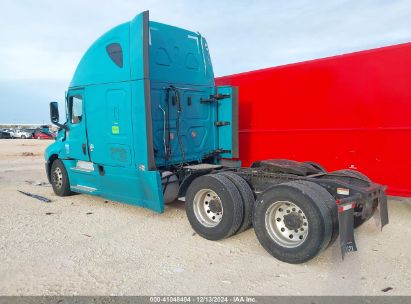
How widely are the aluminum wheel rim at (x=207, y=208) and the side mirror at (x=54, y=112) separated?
4086 mm

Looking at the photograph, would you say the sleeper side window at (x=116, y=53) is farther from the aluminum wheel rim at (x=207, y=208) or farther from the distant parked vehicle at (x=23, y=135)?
the distant parked vehicle at (x=23, y=135)

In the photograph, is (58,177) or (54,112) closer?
(54,112)

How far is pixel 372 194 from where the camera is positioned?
4449 millimetres

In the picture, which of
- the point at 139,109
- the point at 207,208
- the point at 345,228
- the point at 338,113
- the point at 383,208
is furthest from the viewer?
the point at 338,113

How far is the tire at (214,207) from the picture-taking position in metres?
4.75

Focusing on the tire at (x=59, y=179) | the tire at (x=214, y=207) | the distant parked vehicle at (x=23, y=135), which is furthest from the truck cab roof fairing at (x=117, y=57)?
the distant parked vehicle at (x=23, y=135)

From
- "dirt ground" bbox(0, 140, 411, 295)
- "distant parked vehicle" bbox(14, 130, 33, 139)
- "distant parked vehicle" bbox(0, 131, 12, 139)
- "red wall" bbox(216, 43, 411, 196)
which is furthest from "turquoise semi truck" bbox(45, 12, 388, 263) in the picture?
"distant parked vehicle" bbox(0, 131, 12, 139)

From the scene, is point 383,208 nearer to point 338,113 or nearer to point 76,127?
point 338,113

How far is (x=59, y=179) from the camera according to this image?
315 inches

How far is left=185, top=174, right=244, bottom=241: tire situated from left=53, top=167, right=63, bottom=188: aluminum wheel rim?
3.99 m

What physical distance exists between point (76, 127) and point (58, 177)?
164 cm

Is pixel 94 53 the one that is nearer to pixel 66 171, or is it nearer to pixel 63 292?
pixel 66 171

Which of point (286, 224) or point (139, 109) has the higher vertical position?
point (139, 109)

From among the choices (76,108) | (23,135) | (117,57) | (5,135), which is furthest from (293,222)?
(5,135)
